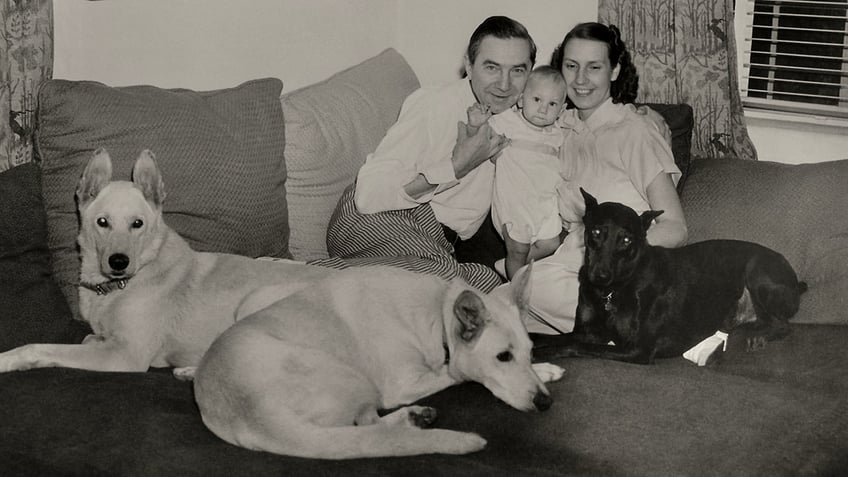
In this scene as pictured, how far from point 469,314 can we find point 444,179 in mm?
1022

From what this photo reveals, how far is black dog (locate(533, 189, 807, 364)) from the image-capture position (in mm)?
2645

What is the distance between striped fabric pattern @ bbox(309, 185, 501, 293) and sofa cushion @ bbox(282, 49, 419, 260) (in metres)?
0.07

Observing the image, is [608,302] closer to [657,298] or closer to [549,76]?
[657,298]

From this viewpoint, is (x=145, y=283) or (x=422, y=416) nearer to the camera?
(x=422, y=416)

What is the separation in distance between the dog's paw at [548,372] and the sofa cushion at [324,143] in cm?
117

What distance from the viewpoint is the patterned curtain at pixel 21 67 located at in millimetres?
2820

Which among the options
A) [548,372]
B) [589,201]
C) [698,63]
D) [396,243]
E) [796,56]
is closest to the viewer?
[548,372]

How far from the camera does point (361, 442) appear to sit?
205cm

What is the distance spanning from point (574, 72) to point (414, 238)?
0.85 meters

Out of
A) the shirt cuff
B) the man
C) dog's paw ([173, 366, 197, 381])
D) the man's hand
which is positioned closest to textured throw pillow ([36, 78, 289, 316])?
the man

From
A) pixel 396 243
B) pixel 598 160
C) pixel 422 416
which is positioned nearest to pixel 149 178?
pixel 396 243

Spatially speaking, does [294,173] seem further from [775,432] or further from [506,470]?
[775,432]

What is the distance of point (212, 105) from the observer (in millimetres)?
2982

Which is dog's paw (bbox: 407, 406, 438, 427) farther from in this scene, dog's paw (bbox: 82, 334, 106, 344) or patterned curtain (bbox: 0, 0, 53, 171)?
patterned curtain (bbox: 0, 0, 53, 171)
